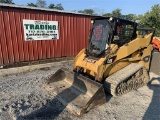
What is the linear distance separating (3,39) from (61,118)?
5223mm

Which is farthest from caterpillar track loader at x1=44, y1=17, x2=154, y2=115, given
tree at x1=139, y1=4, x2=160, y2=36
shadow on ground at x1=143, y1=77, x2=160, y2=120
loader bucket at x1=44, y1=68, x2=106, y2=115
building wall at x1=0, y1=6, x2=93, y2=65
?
tree at x1=139, y1=4, x2=160, y2=36

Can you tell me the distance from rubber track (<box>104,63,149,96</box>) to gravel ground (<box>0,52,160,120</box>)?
13.2 inches

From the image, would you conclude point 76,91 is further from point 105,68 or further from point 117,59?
point 117,59

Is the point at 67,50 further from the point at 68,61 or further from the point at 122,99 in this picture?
the point at 122,99

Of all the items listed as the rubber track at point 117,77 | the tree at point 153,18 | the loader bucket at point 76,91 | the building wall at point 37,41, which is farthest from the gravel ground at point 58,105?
the tree at point 153,18

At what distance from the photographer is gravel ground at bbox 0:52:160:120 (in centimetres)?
395

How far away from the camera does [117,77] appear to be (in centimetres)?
482

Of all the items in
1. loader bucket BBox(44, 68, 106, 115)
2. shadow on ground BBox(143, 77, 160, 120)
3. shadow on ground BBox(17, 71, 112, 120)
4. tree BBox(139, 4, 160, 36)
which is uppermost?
tree BBox(139, 4, 160, 36)

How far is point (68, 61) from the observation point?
9258 mm

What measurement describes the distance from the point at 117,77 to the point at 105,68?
43 centimetres

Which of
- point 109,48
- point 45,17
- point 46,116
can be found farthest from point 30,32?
point 46,116

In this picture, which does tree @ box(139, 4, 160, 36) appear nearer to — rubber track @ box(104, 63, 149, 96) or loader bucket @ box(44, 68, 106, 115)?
rubber track @ box(104, 63, 149, 96)

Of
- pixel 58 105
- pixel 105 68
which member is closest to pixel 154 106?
pixel 105 68

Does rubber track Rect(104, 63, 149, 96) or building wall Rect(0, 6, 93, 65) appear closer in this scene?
rubber track Rect(104, 63, 149, 96)
